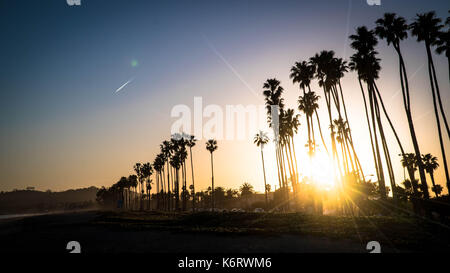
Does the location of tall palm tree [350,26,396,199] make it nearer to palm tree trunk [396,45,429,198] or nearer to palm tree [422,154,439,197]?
palm tree trunk [396,45,429,198]

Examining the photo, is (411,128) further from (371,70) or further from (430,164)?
(430,164)

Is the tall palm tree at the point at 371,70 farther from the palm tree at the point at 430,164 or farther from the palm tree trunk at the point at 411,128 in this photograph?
the palm tree at the point at 430,164

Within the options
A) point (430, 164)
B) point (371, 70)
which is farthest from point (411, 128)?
point (430, 164)

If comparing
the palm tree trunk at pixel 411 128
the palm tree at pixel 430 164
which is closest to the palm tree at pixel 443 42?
the palm tree trunk at pixel 411 128

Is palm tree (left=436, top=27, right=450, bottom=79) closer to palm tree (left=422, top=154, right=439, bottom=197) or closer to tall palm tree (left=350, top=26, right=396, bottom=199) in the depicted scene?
tall palm tree (left=350, top=26, right=396, bottom=199)

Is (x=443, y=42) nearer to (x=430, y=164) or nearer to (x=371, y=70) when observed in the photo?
(x=371, y=70)

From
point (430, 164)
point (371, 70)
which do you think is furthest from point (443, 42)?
point (430, 164)

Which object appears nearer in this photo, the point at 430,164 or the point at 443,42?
the point at 443,42

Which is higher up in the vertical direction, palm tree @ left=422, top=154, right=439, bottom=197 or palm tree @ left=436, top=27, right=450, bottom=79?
palm tree @ left=436, top=27, right=450, bottom=79

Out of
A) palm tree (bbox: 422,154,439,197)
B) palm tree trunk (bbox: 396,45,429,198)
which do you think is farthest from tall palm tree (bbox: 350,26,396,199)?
palm tree (bbox: 422,154,439,197)

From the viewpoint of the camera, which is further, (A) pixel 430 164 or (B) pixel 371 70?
(A) pixel 430 164

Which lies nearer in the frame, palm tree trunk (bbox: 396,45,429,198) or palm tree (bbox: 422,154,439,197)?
palm tree trunk (bbox: 396,45,429,198)
